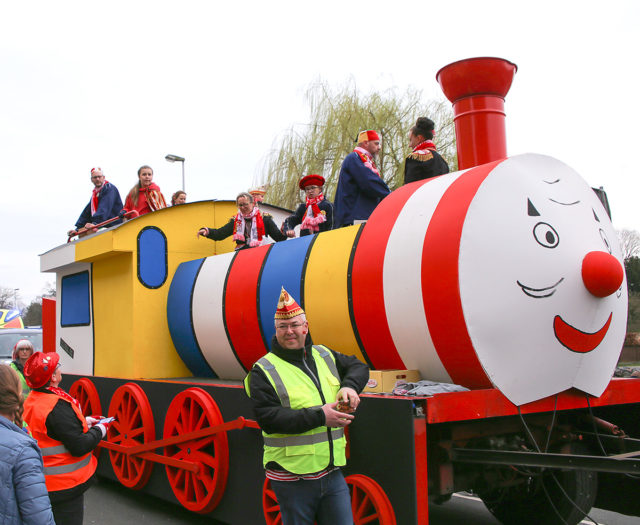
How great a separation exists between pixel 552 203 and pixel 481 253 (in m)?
0.62

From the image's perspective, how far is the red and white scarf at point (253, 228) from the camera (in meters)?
6.01

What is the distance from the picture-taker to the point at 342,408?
2.94 meters

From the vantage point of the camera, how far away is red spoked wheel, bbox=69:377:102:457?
20.9 feet

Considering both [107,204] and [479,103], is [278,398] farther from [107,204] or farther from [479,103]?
[107,204]

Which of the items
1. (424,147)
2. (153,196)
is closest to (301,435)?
(424,147)

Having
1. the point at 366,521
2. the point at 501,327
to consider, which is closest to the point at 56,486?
the point at 366,521

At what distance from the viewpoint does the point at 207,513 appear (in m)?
4.94

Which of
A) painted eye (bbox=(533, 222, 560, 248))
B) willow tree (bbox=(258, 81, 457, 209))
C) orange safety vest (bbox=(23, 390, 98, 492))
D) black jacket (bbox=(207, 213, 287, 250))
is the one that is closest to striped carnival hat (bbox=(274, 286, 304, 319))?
painted eye (bbox=(533, 222, 560, 248))

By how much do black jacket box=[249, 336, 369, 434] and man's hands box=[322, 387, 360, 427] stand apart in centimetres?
3

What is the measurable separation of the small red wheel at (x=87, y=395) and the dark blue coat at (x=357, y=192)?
305cm

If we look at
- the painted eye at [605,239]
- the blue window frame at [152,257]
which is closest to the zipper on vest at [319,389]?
the painted eye at [605,239]

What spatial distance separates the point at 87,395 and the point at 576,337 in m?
4.81

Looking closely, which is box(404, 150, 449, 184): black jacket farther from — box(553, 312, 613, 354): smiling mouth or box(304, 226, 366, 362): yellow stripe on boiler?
box(553, 312, 613, 354): smiling mouth

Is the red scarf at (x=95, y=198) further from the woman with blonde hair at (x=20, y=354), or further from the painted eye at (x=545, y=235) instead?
the painted eye at (x=545, y=235)
